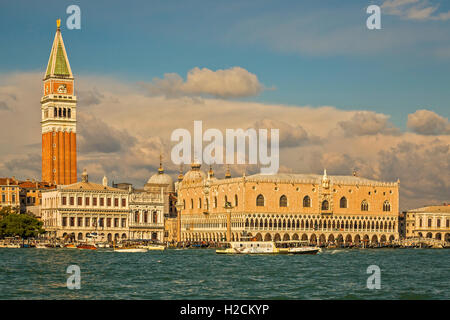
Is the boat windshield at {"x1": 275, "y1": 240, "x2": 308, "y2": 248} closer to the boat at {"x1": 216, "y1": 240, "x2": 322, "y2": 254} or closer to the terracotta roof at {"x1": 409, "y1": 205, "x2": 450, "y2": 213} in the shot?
the boat at {"x1": 216, "y1": 240, "x2": 322, "y2": 254}

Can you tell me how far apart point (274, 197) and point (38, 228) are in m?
35.0

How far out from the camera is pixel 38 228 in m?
120

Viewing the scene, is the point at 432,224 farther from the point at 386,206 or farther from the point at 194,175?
the point at 194,175

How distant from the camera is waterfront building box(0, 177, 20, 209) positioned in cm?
13625

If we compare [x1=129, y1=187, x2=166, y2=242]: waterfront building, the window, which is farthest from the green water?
the window

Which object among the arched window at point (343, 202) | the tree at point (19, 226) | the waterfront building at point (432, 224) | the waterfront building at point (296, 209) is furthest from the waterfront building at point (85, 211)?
the waterfront building at point (432, 224)

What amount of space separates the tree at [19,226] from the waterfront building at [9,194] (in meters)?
16.0

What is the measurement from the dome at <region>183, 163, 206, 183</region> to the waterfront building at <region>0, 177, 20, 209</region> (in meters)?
32.7

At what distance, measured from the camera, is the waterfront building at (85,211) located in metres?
127

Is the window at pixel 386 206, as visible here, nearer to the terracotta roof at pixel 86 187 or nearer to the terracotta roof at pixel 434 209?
the terracotta roof at pixel 434 209

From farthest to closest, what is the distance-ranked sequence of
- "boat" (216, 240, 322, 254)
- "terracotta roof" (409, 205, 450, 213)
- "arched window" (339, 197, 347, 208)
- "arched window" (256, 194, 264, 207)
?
1. "terracotta roof" (409, 205, 450, 213)
2. "arched window" (339, 197, 347, 208)
3. "arched window" (256, 194, 264, 207)
4. "boat" (216, 240, 322, 254)

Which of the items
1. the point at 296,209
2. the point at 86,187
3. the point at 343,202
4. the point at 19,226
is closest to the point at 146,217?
the point at 86,187

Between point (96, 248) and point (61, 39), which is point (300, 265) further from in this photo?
point (61, 39)
